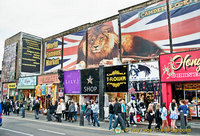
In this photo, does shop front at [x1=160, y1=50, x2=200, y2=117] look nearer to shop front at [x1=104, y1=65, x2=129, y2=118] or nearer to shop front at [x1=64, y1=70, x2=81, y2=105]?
shop front at [x1=104, y1=65, x2=129, y2=118]

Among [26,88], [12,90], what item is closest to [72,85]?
[26,88]

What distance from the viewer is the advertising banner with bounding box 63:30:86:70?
2275 cm

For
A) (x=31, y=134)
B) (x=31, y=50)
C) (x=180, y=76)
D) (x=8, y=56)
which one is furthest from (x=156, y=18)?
(x=8, y=56)

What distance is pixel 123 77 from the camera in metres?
16.5

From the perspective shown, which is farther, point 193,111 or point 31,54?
point 31,54

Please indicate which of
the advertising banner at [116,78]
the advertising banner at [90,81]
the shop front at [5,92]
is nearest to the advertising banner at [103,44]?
the advertising banner at [90,81]

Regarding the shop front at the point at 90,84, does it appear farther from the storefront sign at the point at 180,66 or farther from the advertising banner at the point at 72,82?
the storefront sign at the point at 180,66

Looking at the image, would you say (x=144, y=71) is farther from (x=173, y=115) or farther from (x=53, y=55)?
(x=53, y=55)

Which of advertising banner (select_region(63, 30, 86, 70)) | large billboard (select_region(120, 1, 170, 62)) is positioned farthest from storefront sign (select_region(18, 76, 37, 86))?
large billboard (select_region(120, 1, 170, 62))

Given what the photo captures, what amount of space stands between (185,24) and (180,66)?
13.3 feet

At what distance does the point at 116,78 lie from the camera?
16938 mm

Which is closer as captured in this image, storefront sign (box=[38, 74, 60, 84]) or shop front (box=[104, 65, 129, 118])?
shop front (box=[104, 65, 129, 118])

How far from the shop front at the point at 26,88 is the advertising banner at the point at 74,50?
20.9ft

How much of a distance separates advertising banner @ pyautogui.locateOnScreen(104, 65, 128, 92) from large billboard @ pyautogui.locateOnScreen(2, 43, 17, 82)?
2003cm
